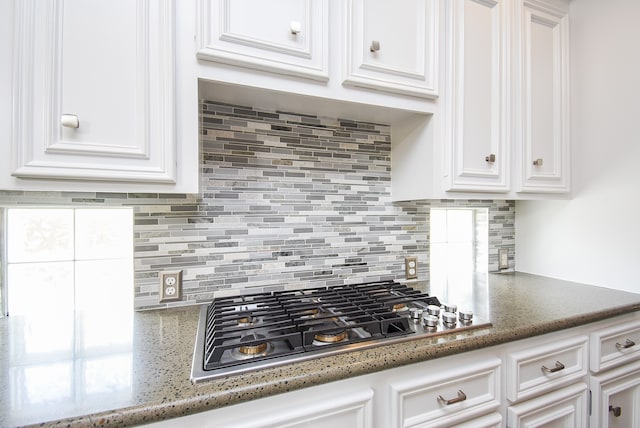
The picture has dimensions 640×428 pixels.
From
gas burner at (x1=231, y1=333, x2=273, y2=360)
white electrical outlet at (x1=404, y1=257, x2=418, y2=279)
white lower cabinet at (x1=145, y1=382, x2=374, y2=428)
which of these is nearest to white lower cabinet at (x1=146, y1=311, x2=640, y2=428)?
white lower cabinet at (x1=145, y1=382, x2=374, y2=428)

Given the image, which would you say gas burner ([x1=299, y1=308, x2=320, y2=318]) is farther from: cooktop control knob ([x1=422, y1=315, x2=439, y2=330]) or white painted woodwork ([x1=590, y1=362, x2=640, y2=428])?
white painted woodwork ([x1=590, y1=362, x2=640, y2=428])

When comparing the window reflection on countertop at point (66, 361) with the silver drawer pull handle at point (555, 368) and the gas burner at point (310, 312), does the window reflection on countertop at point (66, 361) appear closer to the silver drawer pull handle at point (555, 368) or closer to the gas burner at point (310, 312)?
the gas burner at point (310, 312)

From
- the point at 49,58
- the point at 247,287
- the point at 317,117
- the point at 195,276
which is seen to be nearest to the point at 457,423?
the point at 247,287

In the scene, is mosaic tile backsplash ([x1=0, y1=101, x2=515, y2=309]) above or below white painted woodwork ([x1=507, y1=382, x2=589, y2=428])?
above

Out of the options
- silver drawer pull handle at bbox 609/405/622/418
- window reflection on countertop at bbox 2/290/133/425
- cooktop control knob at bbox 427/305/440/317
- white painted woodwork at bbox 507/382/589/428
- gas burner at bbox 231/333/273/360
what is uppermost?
cooktop control knob at bbox 427/305/440/317

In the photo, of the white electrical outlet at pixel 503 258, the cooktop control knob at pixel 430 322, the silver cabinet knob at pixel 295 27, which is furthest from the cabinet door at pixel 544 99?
the silver cabinet knob at pixel 295 27

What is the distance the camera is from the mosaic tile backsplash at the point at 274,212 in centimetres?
115

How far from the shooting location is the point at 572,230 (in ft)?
5.25

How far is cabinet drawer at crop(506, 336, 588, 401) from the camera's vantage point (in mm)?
970

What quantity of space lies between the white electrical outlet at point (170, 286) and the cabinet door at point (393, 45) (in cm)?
96

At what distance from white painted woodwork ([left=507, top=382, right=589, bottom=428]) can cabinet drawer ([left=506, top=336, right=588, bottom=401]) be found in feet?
0.11

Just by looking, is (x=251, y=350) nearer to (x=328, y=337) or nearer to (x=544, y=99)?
(x=328, y=337)

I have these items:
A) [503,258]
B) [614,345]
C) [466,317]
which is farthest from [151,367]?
[503,258]

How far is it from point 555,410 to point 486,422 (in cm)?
36
